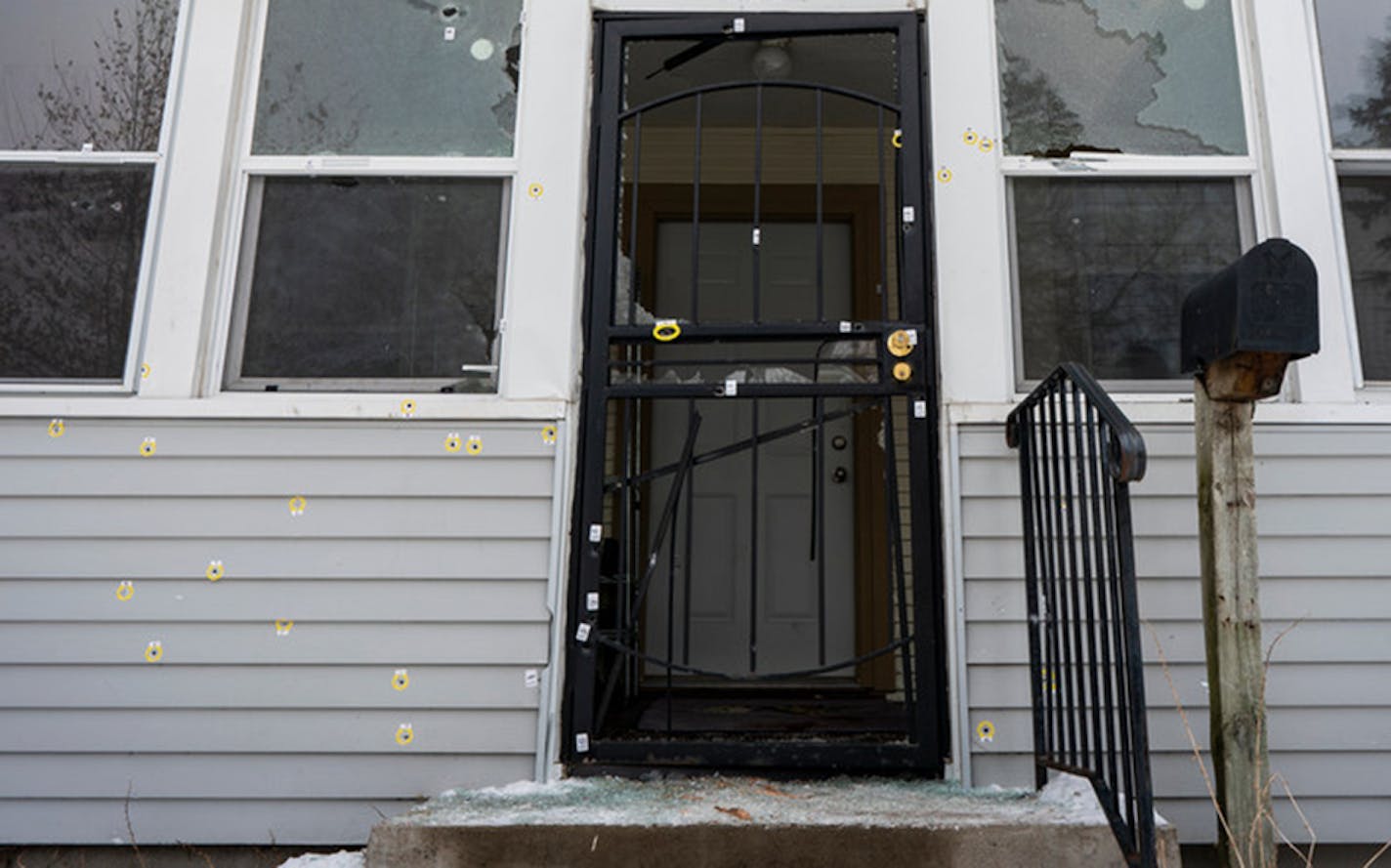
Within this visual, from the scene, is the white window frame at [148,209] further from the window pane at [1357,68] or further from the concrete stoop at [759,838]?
the window pane at [1357,68]

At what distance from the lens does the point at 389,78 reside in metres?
2.88

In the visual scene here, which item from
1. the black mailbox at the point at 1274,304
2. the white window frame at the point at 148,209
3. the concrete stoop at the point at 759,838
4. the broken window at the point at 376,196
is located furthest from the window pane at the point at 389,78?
the black mailbox at the point at 1274,304

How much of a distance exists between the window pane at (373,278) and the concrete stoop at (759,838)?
124 centimetres

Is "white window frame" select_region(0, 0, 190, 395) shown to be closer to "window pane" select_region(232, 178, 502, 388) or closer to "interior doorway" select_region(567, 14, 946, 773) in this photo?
"window pane" select_region(232, 178, 502, 388)

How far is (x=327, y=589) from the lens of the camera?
2.55 metres

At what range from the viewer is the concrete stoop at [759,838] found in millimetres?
1883

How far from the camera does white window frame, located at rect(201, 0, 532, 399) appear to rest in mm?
2701

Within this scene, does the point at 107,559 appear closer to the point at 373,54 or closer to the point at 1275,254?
the point at 373,54

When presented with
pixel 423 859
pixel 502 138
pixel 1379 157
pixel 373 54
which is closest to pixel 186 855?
pixel 423 859

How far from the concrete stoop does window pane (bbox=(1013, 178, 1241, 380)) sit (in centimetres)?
Answer: 125

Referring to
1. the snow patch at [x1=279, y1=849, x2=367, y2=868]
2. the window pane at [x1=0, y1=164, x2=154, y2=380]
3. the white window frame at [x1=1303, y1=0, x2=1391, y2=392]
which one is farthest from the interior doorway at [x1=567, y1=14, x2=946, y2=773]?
the window pane at [x1=0, y1=164, x2=154, y2=380]

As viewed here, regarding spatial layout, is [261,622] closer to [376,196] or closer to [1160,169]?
[376,196]

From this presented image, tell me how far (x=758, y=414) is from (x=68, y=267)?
2283 mm

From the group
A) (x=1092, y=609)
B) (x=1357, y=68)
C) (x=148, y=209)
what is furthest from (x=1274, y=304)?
(x=148, y=209)
